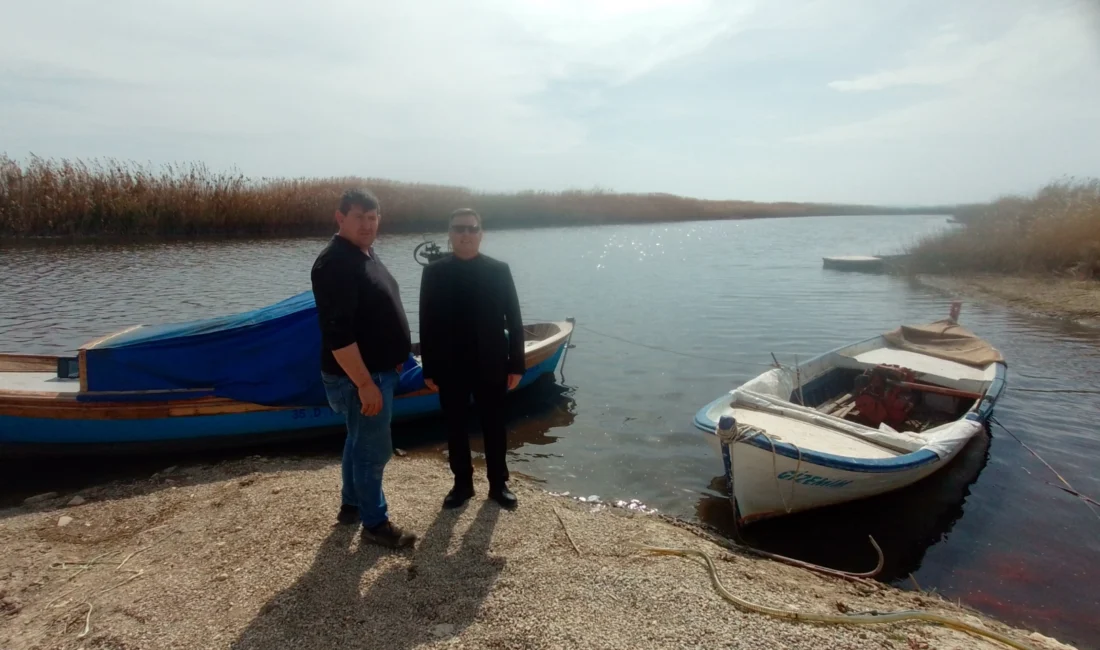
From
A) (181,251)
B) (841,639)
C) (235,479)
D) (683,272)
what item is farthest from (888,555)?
(181,251)

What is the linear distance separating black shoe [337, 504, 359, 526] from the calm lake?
2560 millimetres

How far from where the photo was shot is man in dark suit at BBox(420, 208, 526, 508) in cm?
412

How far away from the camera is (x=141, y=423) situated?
608 centimetres

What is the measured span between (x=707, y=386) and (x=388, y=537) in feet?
23.0

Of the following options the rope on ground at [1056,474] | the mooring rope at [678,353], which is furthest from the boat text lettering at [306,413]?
the rope on ground at [1056,474]

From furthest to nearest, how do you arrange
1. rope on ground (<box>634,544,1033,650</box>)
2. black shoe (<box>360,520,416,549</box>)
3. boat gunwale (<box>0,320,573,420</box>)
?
boat gunwale (<box>0,320,573,420</box>) → black shoe (<box>360,520,416,549</box>) → rope on ground (<box>634,544,1033,650</box>)

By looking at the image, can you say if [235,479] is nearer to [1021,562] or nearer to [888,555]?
[888,555]

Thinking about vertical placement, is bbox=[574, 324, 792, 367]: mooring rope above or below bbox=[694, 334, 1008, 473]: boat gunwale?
below

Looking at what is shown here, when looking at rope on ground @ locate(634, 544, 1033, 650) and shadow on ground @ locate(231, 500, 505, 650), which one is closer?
shadow on ground @ locate(231, 500, 505, 650)


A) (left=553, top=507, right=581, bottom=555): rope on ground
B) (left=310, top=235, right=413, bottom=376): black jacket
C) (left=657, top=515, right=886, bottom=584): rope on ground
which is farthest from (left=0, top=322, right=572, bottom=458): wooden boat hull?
(left=657, top=515, right=886, bottom=584): rope on ground

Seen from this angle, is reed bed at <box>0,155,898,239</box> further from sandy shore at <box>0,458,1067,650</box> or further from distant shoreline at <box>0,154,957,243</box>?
sandy shore at <box>0,458,1067,650</box>

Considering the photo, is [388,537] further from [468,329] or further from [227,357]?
[227,357]

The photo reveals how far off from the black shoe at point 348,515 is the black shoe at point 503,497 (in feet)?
3.40

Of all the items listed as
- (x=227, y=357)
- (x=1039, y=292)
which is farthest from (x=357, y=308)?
(x=1039, y=292)
